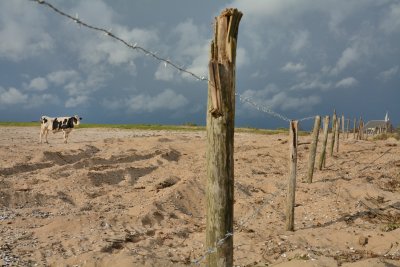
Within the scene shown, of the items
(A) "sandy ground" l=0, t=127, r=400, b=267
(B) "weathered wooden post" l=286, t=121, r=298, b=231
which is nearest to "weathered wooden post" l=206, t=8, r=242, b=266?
(A) "sandy ground" l=0, t=127, r=400, b=267

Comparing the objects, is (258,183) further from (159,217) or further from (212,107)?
(212,107)

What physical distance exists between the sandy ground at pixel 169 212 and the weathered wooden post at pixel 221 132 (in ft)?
10.4

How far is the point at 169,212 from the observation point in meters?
11.3

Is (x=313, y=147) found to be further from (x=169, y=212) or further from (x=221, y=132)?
(x=221, y=132)

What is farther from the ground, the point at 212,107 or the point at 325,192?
the point at 212,107

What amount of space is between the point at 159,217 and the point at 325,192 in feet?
19.8

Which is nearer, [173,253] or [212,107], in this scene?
[212,107]

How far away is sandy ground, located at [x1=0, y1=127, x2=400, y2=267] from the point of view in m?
8.26

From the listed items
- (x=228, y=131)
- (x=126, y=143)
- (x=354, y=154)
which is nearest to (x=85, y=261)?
(x=228, y=131)

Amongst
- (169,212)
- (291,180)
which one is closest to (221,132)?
(291,180)

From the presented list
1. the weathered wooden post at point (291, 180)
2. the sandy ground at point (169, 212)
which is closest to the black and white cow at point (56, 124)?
the sandy ground at point (169, 212)

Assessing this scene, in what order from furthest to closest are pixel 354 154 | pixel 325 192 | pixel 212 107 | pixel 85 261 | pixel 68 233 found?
pixel 354 154 < pixel 325 192 < pixel 68 233 < pixel 85 261 < pixel 212 107

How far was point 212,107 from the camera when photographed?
4.50 m

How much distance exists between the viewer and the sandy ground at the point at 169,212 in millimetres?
8258
